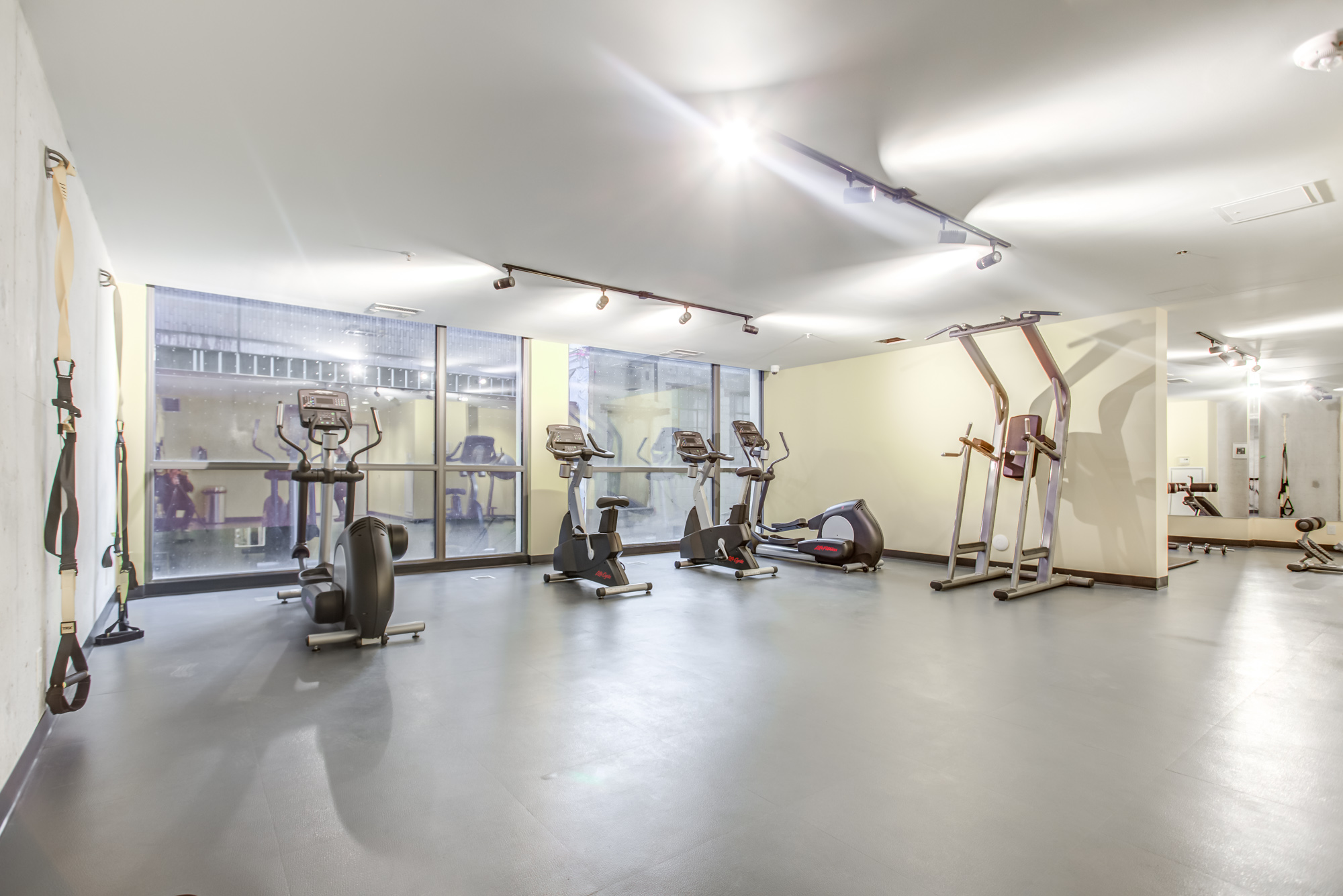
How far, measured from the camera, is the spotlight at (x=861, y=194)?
11.0ft

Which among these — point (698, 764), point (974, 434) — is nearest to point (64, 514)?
point (698, 764)

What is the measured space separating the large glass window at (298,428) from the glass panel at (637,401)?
3.23 feet

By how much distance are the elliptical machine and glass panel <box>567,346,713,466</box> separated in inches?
139

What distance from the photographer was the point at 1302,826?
1863 millimetres

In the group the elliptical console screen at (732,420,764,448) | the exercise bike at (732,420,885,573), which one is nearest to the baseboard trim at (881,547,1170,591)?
the exercise bike at (732,420,885,573)

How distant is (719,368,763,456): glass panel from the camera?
9219 millimetres

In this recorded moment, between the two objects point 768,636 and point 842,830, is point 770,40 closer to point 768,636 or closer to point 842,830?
point 842,830

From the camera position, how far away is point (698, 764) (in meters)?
2.26

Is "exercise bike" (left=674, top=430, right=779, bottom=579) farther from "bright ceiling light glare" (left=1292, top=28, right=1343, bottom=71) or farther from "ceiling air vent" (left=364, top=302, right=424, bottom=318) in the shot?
"bright ceiling light glare" (left=1292, top=28, right=1343, bottom=71)

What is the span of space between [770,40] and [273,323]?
225 inches

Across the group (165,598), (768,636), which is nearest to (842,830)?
(768,636)

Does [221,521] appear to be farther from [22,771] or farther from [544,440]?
[22,771]

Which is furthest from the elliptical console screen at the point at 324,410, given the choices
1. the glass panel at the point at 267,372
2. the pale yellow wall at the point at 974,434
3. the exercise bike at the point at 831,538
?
the pale yellow wall at the point at 974,434

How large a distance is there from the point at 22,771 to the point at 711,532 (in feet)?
17.6
